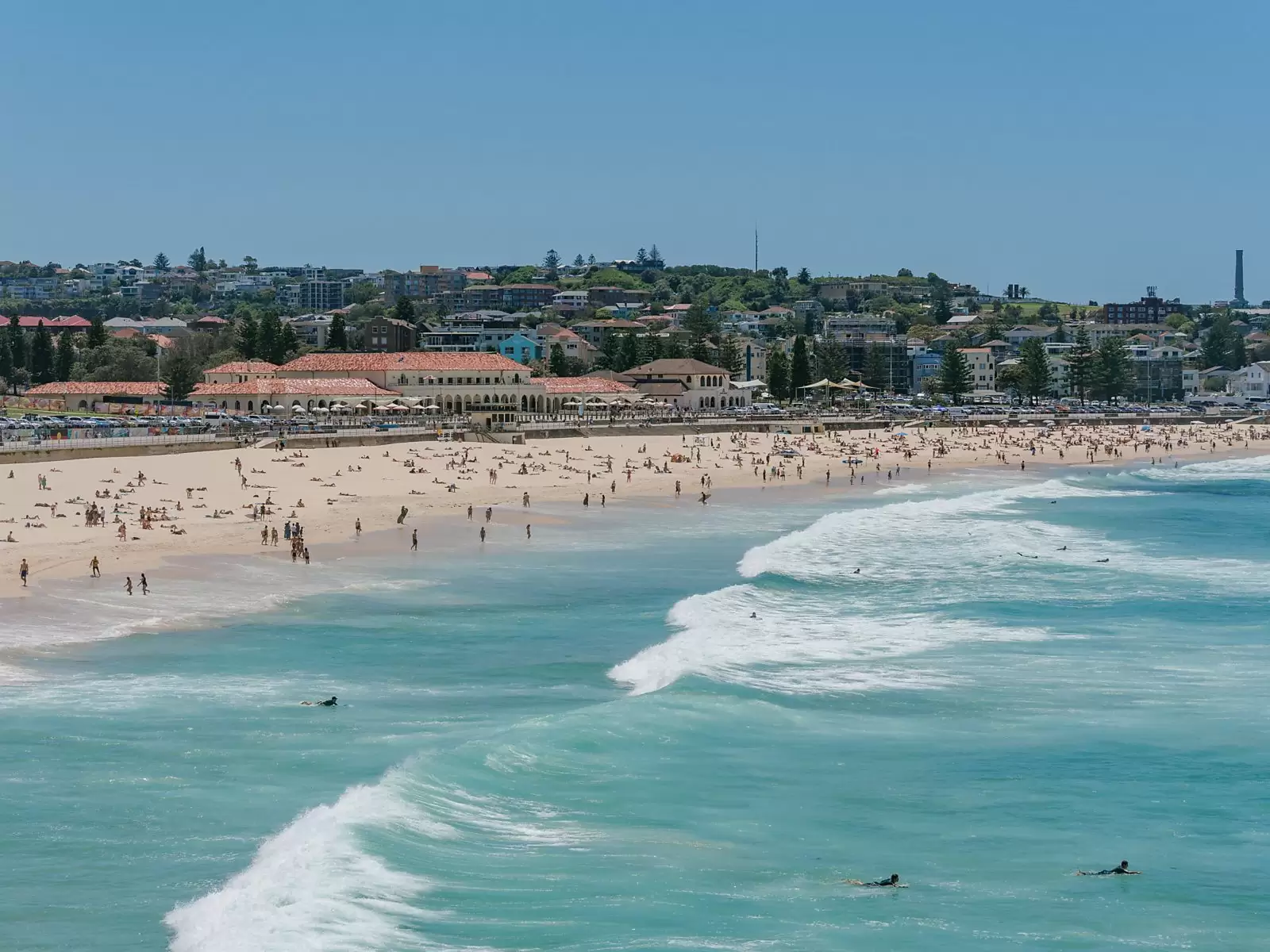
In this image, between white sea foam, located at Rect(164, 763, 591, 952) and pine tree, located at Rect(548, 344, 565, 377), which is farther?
pine tree, located at Rect(548, 344, 565, 377)

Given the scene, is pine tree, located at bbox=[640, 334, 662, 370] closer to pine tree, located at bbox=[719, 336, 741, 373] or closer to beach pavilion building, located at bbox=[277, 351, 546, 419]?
pine tree, located at bbox=[719, 336, 741, 373]

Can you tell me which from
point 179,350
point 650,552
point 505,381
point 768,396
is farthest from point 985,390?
point 650,552

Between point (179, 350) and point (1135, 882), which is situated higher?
point (179, 350)

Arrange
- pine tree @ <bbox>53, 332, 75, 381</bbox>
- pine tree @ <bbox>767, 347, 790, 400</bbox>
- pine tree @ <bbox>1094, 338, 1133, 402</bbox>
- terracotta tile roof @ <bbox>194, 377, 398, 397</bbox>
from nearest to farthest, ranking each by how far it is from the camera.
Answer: terracotta tile roof @ <bbox>194, 377, 398, 397</bbox> → pine tree @ <bbox>53, 332, 75, 381</bbox> → pine tree @ <bbox>767, 347, 790, 400</bbox> → pine tree @ <bbox>1094, 338, 1133, 402</bbox>

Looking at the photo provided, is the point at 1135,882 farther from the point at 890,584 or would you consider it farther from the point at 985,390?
the point at 985,390

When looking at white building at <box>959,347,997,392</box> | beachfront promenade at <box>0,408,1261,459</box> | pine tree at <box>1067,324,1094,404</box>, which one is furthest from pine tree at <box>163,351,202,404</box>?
white building at <box>959,347,997,392</box>

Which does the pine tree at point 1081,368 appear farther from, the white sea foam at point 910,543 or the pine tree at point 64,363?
the white sea foam at point 910,543

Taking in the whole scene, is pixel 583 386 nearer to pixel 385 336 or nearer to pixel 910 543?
pixel 385 336
